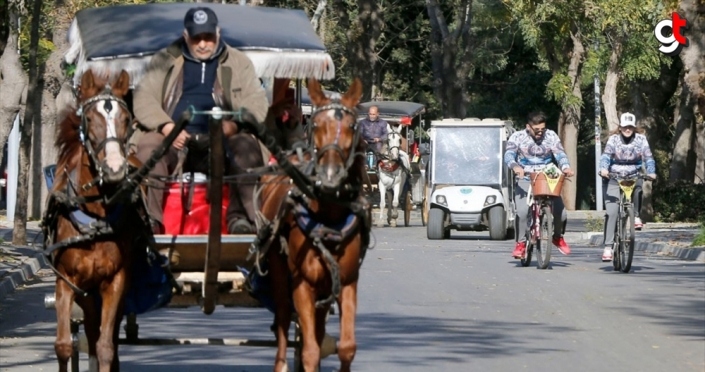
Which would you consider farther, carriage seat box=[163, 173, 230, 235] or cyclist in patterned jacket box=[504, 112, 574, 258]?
cyclist in patterned jacket box=[504, 112, 574, 258]

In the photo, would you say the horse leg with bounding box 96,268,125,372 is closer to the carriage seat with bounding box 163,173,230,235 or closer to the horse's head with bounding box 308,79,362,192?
the carriage seat with bounding box 163,173,230,235

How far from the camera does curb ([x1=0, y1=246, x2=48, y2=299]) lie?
61.5 ft

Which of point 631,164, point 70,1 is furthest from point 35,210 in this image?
point 631,164

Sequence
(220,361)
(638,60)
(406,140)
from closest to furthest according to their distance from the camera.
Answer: (220,361) < (406,140) < (638,60)

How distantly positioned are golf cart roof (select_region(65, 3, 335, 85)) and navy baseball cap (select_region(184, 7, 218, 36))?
2.51 feet

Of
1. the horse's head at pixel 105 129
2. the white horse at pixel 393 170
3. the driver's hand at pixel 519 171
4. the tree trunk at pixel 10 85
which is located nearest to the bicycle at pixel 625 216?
the driver's hand at pixel 519 171

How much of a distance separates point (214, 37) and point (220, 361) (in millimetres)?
3077

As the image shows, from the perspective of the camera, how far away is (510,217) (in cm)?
3059

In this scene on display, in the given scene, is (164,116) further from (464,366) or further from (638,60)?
(638,60)

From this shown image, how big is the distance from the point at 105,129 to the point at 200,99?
1.31 metres

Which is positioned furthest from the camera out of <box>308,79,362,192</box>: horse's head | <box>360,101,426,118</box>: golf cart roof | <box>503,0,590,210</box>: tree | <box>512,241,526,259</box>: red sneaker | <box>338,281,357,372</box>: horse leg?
<box>360,101,426,118</box>: golf cart roof

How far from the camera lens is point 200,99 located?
10719mm

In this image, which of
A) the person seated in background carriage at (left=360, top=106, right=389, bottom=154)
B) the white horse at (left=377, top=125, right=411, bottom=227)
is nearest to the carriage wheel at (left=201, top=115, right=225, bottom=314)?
the person seated in background carriage at (left=360, top=106, right=389, bottom=154)

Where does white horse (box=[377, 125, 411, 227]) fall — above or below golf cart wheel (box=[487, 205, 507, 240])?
above
